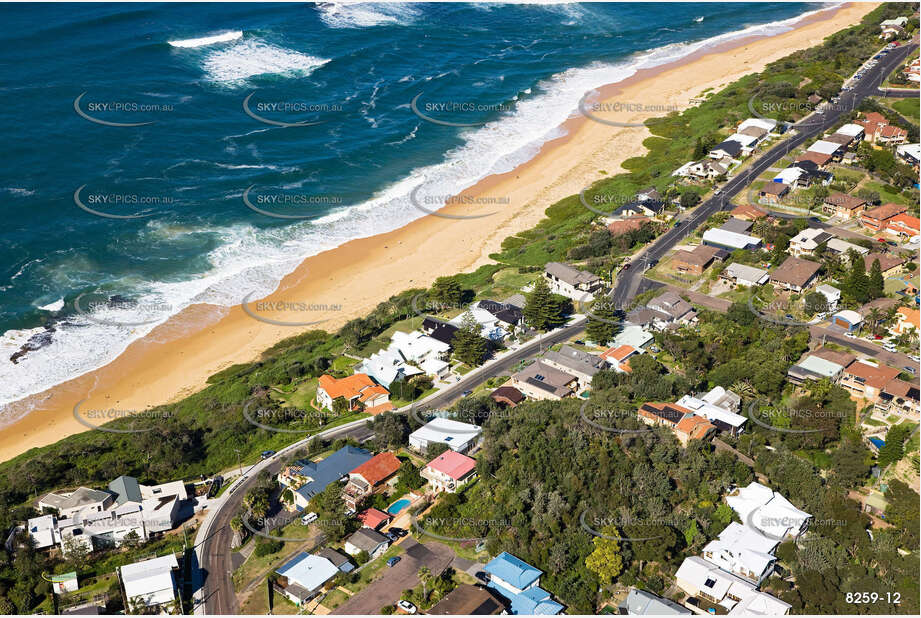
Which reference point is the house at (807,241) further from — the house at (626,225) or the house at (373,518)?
the house at (373,518)

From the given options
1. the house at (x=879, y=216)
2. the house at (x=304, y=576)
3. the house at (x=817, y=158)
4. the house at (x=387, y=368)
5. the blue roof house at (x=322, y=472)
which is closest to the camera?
the house at (x=304, y=576)

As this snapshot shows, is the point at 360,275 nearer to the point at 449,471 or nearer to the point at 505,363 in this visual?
the point at 505,363

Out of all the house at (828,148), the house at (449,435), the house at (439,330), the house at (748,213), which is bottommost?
the house at (449,435)

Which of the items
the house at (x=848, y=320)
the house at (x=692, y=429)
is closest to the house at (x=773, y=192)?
the house at (x=848, y=320)

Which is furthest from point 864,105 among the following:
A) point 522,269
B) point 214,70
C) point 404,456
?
point 214,70

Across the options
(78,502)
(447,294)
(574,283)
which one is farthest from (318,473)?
(574,283)

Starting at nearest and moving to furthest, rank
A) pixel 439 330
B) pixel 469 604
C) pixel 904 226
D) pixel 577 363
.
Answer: pixel 469 604 < pixel 577 363 < pixel 439 330 < pixel 904 226
